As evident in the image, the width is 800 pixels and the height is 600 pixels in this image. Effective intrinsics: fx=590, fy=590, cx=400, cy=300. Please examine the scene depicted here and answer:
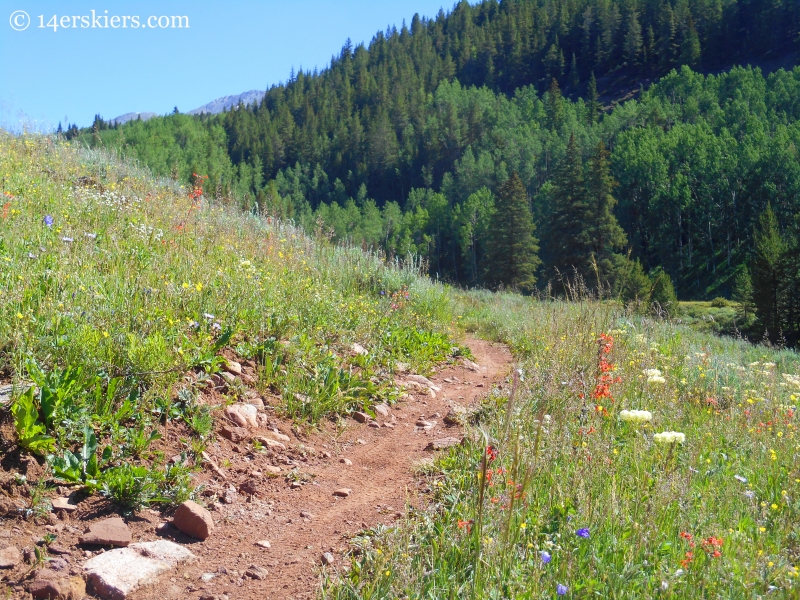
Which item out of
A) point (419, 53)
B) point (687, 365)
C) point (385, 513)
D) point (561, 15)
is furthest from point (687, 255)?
point (419, 53)

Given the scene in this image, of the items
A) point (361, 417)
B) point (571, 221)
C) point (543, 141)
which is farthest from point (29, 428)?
point (543, 141)

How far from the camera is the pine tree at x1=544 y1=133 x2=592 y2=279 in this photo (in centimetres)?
4131

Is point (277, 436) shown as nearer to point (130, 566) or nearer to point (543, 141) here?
point (130, 566)

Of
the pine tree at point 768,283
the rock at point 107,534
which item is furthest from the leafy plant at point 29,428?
the pine tree at point 768,283

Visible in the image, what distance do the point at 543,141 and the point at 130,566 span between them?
87092 millimetres

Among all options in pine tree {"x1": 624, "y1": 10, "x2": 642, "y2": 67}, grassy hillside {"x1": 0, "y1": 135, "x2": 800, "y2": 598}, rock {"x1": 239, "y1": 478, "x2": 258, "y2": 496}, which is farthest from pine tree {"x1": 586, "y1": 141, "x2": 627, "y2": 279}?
pine tree {"x1": 624, "y1": 10, "x2": 642, "y2": 67}

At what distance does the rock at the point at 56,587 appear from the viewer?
2283 millimetres

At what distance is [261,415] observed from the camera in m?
4.16

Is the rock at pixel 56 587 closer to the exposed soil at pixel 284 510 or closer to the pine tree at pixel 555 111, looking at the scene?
the exposed soil at pixel 284 510

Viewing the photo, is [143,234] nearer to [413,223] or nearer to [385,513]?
[385,513]

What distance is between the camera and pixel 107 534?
269cm

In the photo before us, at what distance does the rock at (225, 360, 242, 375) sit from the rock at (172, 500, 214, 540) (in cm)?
151

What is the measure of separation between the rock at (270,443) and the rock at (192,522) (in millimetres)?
973

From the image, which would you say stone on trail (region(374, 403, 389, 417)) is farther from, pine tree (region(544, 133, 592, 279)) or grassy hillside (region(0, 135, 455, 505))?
pine tree (region(544, 133, 592, 279))
